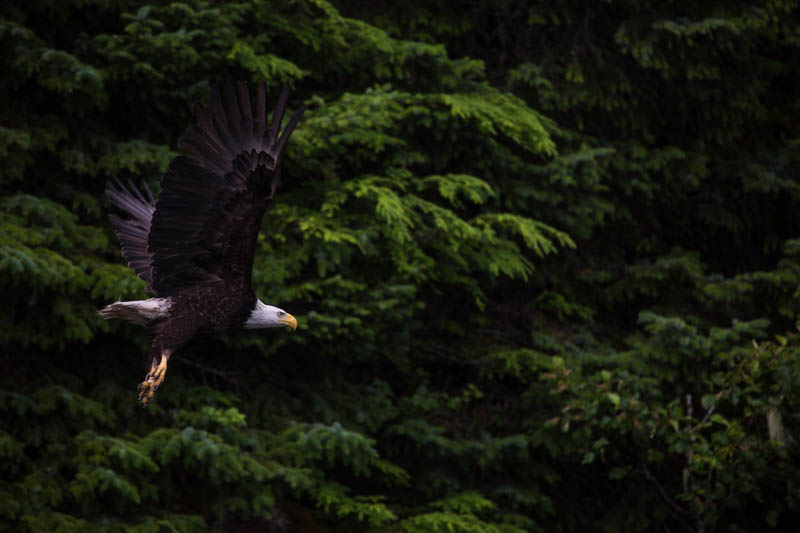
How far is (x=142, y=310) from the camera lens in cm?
479

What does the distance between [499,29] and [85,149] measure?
4468 millimetres

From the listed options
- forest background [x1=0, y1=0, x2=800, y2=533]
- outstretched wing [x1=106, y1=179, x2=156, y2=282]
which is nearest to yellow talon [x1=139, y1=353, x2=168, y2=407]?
outstretched wing [x1=106, y1=179, x2=156, y2=282]

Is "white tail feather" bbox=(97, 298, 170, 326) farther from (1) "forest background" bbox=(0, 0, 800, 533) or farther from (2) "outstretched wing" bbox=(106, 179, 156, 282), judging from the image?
(1) "forest background" bbox=(0, 0, 800, 533)

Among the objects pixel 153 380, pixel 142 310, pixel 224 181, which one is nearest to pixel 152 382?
pixel 153 380

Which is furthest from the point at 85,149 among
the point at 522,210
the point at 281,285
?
the point at 522,210

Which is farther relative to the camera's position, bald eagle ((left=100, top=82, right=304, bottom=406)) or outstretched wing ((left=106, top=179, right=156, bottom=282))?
outstretched wing ((left=106, top=179, right=156, bottom=282))

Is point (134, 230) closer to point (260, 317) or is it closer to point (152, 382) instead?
point (260, 317)

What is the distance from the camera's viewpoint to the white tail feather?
15.6 feet

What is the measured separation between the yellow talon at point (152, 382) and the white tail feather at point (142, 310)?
255 mm

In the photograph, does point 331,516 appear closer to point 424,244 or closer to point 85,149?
point 424,244

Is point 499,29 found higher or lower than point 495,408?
higher

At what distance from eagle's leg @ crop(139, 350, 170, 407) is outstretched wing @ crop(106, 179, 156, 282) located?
105 centimetres

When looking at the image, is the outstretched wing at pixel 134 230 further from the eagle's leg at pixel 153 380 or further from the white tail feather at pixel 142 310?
the eagle's leg at pixel 153 380

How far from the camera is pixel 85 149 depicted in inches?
285
